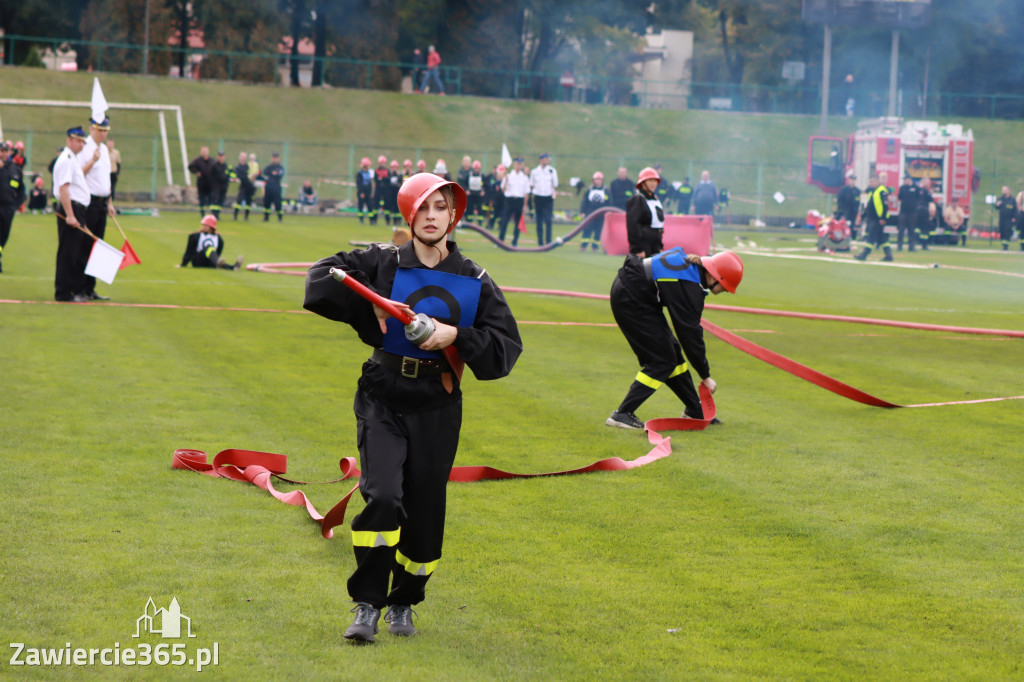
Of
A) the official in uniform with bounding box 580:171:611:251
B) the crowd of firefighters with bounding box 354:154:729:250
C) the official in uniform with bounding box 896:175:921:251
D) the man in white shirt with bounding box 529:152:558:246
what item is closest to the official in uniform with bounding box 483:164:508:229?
the crowd of firefighters with bounding box 354:154:729:250

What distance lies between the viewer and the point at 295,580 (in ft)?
17.7

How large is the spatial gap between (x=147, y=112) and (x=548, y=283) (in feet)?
125

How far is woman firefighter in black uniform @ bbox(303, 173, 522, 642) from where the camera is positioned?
4652 mm

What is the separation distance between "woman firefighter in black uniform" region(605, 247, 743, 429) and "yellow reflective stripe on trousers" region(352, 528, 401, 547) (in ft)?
15.0

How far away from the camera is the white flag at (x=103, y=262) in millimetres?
14164

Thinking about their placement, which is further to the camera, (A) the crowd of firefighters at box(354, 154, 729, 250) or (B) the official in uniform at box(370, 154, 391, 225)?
(B) the official in uniform at box(370, 154, 391, 225)

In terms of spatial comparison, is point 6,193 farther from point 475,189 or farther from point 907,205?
point 907,205

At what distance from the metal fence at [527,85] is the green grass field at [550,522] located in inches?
1986

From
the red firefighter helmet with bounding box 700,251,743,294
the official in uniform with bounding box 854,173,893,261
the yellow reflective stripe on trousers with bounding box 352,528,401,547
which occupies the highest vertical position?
the official in uniform with bounding box 854,173,893,261

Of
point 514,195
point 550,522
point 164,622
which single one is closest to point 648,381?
point 550,522

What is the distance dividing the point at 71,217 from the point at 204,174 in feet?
71.1

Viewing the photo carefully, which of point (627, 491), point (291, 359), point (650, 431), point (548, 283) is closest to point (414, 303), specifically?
point (627, 491)

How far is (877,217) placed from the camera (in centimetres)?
3100

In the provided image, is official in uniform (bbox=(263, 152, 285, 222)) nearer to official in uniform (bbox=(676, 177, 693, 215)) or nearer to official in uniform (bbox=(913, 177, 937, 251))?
official in uniform (bbox=(676, 177, 693, 215))
